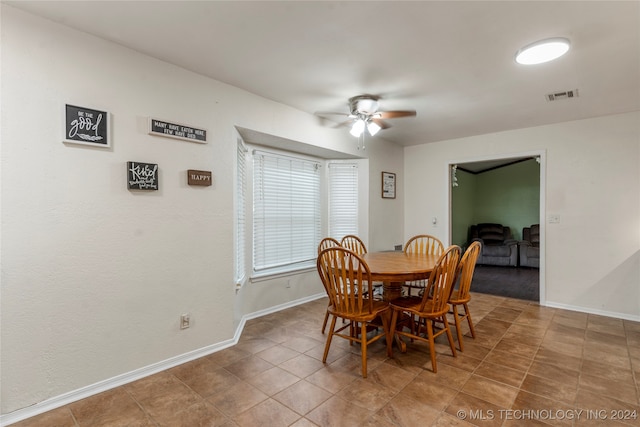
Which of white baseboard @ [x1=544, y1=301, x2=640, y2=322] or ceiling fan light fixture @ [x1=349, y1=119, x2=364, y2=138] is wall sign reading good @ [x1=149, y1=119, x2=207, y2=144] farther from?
white baseboard @ [x1=544, y1=301, x2=640, y2=322]

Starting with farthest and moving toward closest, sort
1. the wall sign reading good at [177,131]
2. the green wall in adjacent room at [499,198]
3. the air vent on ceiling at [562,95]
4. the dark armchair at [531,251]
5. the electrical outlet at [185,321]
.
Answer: the green wall in adjacent room at [499,198], the dark armchair at [531,251], the air vent on ceiling at [562,95], the electrical outlet at [185,321], the wall sign reading good at [177,131]

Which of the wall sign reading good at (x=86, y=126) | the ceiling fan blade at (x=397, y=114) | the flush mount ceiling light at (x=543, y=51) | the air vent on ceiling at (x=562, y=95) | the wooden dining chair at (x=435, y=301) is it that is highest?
the air vent on ceiling at (x=562, y=95)

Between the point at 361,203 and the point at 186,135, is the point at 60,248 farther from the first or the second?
the point at 361,203

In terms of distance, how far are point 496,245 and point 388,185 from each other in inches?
154

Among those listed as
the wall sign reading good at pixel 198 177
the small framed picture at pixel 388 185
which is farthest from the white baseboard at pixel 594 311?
the wall sign reading good at pixel 198 177

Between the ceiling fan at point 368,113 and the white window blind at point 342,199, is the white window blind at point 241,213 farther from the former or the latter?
the white window blind at point 342,199

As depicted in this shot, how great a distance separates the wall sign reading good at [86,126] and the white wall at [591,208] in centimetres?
460

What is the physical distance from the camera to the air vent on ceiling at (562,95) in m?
2.88

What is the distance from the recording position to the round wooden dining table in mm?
2336

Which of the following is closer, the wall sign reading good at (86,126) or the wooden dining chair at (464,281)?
the wall sign reading good at (86,126)

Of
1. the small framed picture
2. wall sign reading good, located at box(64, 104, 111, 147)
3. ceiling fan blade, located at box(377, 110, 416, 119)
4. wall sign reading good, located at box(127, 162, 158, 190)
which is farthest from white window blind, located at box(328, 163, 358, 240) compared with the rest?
wall sign reading good, located at box(64, 104, 111, 147)

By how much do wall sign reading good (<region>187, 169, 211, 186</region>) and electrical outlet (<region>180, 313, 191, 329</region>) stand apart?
1.08 metres

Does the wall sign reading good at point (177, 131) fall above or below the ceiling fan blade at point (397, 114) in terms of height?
below

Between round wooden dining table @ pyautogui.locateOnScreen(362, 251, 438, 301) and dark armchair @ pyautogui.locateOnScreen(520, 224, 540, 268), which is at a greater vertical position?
round wooden dining table @ pyautogui.locateOnScreen(362, 251, 438, 301)
